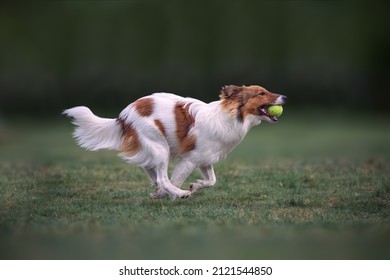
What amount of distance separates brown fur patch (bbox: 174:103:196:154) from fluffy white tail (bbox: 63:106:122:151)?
0.78m

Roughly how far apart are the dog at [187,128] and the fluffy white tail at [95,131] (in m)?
0.10

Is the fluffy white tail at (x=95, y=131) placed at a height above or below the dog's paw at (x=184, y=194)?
above

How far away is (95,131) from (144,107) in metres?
0.76

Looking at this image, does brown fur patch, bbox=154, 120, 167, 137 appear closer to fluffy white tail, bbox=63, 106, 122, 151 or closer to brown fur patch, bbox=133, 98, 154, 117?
brown fur patch, bbox=133, 98, 154, 117

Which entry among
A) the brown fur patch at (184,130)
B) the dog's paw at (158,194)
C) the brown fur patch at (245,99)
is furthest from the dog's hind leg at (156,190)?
the brown fur patch at (245,99)

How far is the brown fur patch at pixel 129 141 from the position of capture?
8781mm

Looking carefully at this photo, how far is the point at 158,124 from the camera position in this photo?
8.73m

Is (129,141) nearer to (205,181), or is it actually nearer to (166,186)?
(166,186)

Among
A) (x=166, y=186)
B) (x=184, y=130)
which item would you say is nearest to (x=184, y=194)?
(x=166, y=186)

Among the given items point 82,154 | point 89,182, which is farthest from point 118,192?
point 82,154

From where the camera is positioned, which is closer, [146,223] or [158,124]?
[146,223]

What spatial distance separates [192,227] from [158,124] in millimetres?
1882

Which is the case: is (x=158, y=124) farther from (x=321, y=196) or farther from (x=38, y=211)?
(x=321, y=196)

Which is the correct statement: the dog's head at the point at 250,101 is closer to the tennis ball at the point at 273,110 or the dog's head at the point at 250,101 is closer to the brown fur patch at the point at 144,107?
the tennis ball at the point at 273,110
